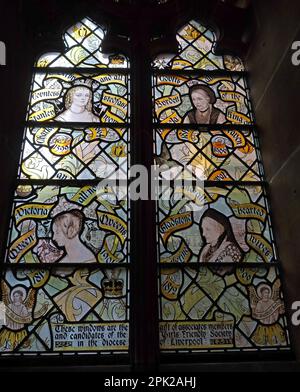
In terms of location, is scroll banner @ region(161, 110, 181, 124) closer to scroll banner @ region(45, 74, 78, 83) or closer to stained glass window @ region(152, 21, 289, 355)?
stained glass window @ region(152, 21, 289, 355)

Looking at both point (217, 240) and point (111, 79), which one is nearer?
point (217, 240)

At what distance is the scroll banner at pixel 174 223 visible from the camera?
3.33 metres

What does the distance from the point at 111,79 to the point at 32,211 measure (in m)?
→ 1.30

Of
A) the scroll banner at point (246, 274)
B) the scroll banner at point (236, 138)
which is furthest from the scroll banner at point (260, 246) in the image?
the scroll banner at point (236, 138)

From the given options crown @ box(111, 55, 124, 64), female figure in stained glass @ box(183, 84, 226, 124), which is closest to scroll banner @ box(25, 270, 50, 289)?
female figure in stained glass @ box(183, 84, 226, 124)

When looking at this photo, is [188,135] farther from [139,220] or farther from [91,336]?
[91,336]

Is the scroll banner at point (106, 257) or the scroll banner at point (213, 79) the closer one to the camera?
the scroll banner at point (106, 257)

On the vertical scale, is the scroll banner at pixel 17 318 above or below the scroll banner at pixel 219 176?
below

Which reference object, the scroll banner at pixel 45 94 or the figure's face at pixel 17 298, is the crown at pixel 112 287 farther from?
the scroll banner at pixel 45 94

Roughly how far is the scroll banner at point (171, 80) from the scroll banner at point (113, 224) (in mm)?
1227

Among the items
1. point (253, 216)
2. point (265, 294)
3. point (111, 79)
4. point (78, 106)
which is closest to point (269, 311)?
point (265, 294)

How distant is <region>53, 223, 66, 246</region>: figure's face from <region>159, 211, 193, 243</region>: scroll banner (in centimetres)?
63

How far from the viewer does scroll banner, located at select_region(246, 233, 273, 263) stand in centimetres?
332

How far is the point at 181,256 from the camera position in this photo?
3262mm
